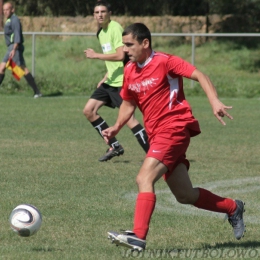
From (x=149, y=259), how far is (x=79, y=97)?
14.7 m

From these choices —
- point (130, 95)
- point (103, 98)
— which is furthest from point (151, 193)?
point (103, 98)

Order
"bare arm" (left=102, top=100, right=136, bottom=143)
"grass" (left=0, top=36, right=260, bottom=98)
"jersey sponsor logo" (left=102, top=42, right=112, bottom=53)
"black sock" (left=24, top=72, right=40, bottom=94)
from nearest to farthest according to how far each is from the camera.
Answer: "bare arm" (left=102, top=100, right=136, bottom=143), "jersey sponsor logo" (left=102, top=42, right=112, bottom=53), "black sock" (left=24, top=72, right=40, bottom=94), "grass" (left=0, top=36, right=260, bottom=98)

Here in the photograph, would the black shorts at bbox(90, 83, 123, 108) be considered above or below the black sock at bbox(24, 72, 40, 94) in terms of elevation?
above

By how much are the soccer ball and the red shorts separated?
0.99 meters

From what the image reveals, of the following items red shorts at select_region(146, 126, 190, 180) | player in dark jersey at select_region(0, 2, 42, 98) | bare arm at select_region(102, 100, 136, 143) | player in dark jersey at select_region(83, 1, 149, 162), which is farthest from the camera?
player in dark jersey at select_region(0, 2, 42, 98)

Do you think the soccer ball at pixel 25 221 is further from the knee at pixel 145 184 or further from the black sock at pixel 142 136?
the black sock at pixel 142 136

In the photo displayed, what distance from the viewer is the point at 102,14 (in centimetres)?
1027

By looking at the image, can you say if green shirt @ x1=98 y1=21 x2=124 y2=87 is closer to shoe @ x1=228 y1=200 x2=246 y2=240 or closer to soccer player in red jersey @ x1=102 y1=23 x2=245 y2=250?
soccer player in red jersey @ x1=102 y1=23 x2=245 y2=250

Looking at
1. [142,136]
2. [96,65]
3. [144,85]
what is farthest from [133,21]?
[144,85]

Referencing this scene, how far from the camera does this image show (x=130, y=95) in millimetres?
6176

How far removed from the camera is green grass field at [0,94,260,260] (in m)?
5.86

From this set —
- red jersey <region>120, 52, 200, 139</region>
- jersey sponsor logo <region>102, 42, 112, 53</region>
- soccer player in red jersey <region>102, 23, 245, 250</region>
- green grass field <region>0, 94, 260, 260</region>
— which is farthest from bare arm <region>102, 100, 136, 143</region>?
jersey sponsor logo <region>102, 42, 112, 53</region>

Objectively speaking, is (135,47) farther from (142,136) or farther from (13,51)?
(13,51)

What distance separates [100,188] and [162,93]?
2.78m
